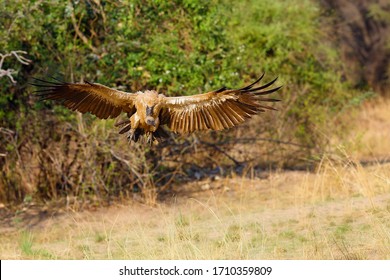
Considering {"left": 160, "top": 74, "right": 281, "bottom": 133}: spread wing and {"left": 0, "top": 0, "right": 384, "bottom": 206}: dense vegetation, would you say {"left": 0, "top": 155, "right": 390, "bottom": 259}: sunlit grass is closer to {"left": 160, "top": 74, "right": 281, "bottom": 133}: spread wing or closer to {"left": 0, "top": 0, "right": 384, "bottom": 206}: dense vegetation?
{"left": 0, "top": 0, "right": 384, "bottom": 206}: dense vegetation

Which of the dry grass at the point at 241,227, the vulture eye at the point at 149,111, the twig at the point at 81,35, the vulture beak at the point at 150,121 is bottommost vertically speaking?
the dry grass at the point at 241,227

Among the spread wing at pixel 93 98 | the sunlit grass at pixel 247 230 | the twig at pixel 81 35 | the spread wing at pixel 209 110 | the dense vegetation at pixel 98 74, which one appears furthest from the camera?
the twig at pixel 81 35

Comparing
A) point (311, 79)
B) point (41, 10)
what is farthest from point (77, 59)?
point (311, 79)

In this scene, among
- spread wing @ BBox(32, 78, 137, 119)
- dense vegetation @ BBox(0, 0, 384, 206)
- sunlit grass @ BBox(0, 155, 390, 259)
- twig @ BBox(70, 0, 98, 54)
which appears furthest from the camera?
twig @ BBox(70, 0, 98, 54)

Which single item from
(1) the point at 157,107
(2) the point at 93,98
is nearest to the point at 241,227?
(1) the point at 157,107

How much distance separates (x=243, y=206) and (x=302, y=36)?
16.3 ft

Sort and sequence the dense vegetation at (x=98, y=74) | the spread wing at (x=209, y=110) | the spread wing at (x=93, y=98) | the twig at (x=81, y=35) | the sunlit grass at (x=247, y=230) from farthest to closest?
the twig at (x=81, y=35)
the dense vegetation at (x=98, y=74)
the spread wing at (x=93, y=98)
the spread wing at (x=209, y=110)
the sunlit grass at (x=247, y=230)

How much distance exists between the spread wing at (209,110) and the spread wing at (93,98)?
0.40 m

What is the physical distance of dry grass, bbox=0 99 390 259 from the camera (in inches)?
301

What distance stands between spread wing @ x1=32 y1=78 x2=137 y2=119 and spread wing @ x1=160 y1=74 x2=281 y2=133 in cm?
40

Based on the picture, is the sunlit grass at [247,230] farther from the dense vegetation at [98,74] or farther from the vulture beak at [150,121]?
the vulture beak at [150,121]

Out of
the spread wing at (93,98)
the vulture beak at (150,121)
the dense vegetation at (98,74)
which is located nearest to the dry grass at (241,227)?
the dense vegetation at (98,74)

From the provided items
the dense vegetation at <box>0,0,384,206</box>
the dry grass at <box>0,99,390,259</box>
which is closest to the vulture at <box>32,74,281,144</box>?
the dry grass at <box>0,99,390,259</box>

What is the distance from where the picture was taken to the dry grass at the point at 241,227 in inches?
301
